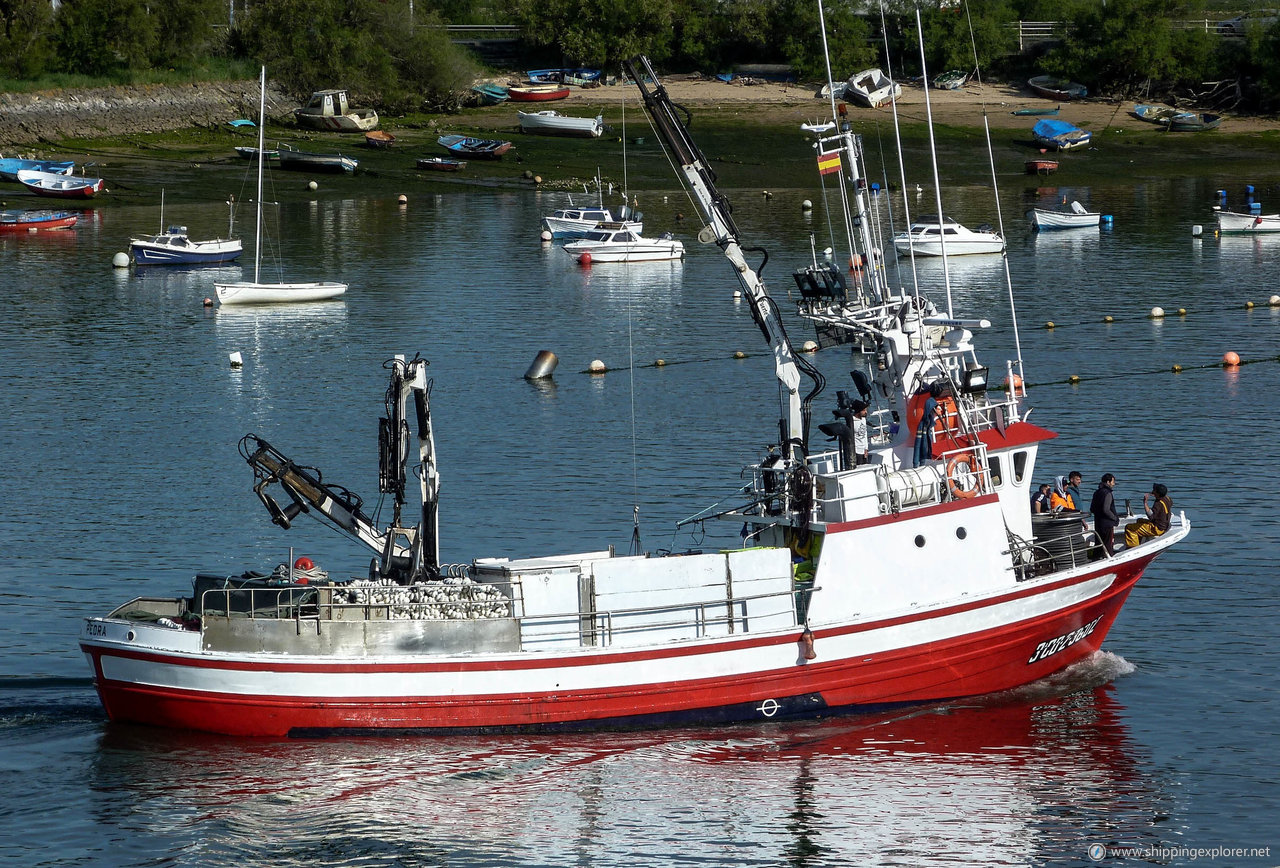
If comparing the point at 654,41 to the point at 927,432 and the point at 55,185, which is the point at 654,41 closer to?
the point at 55,185

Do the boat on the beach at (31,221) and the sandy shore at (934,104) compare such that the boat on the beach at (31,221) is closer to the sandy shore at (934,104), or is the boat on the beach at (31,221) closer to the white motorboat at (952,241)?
the sandy shore at (934,104)

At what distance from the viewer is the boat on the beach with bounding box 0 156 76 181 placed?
9212 centimetres

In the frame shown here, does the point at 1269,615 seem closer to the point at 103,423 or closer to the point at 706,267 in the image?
the point at 103,423

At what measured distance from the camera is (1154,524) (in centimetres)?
2698

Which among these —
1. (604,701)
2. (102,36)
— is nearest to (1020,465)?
(604,701)

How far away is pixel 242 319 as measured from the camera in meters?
64.9

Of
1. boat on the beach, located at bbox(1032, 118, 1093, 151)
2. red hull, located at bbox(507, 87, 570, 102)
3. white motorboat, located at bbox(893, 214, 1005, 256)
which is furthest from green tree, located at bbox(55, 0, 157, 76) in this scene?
boat on the beach, located at bbox(1032, 118, 1093, 151)

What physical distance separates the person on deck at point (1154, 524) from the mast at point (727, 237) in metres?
6.17

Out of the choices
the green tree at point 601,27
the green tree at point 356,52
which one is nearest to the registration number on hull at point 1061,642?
the green tree at point 601,27

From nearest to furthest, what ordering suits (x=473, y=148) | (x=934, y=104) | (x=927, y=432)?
(x=927, y=432) → (x=473, y=148) → (x=934, y=104)

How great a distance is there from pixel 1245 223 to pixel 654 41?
49662mm

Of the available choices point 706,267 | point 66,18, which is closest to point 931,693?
point 706,267

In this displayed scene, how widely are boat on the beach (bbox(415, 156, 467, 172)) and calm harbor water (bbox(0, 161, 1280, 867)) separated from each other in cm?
2053

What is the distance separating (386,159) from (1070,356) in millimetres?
60977
